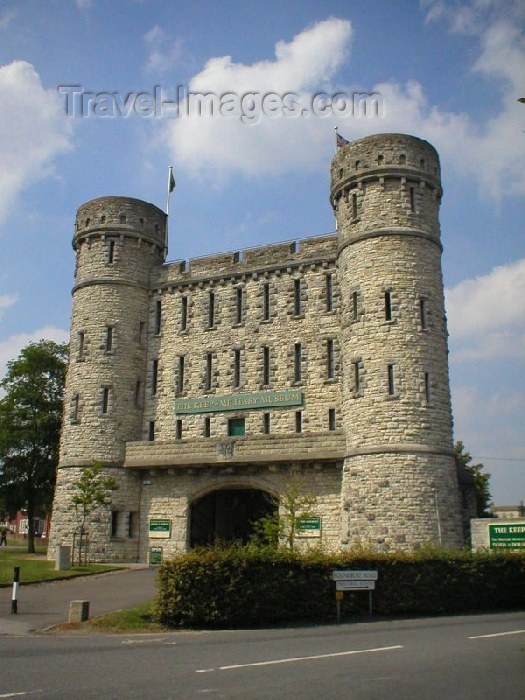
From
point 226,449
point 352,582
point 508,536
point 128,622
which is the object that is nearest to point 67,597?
point 128,622

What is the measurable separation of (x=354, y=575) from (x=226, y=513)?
65.4 ft

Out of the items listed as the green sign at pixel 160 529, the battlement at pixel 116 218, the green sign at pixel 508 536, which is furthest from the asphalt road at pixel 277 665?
the battlement at pixel 116 218

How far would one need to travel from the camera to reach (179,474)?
33125 millimetres

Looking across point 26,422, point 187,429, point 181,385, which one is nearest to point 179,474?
point 187,429

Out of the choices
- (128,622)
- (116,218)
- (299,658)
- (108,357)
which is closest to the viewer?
(299,658)

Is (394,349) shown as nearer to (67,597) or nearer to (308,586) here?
(308,586)

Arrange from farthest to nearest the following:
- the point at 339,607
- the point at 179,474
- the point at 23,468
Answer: the point at 23,468
the point at 179,474
the point at 339,607

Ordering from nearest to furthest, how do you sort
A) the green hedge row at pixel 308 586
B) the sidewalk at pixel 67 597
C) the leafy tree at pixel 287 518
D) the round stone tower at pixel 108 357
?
the green hedge row at pixel 308 586 → the sidewalk at pixel 67 597 → the leafy tree at pixel 287 518 → the round stone tower at pixel 108 357

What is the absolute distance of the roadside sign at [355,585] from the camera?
56.1 ft

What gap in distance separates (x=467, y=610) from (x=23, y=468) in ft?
105

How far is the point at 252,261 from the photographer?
1380 inches

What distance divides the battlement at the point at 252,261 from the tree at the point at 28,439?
1300cm

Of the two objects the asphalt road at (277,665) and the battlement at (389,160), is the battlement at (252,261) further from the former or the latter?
the asphalt road at (277,665)

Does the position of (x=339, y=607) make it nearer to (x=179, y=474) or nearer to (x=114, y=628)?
(x=114, y=628)
